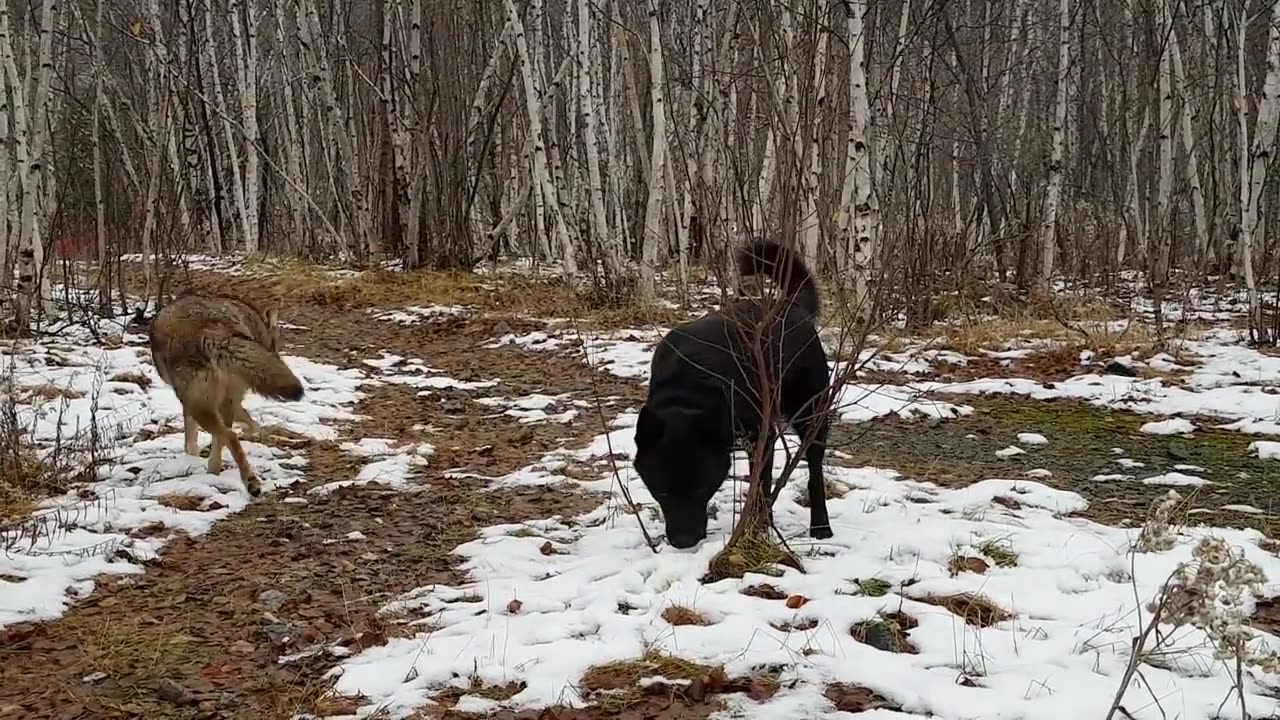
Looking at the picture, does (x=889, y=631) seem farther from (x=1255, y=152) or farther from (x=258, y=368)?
(x=1255, y=152)

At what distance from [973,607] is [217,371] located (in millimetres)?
4189

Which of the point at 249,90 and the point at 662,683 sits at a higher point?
the point at 249,90

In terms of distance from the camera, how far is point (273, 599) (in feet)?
12.6

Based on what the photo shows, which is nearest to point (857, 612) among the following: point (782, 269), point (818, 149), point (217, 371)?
point (782, 269)

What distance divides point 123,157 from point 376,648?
65.0 ft

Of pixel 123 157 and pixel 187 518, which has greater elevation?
pixel 123 157

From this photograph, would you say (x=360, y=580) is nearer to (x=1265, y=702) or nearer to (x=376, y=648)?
(x=376, y=648)

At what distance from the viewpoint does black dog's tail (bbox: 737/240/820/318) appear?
3.78 m

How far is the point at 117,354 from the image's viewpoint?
8.37m

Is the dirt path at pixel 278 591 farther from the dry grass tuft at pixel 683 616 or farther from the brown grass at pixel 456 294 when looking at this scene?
the brown grass at pixel 456 294

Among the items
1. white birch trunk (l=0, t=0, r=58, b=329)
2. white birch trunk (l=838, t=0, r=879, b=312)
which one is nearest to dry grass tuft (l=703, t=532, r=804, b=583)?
white birch trunk (l=838, t=0, r=879, b=312)

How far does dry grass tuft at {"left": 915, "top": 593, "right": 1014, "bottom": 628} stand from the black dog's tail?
1.34 meters

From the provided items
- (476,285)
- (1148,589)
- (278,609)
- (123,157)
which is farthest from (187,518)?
(123,157)

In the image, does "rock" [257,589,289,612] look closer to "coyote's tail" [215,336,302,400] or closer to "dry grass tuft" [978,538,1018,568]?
"coyote's tail" [215,336,302,400]
